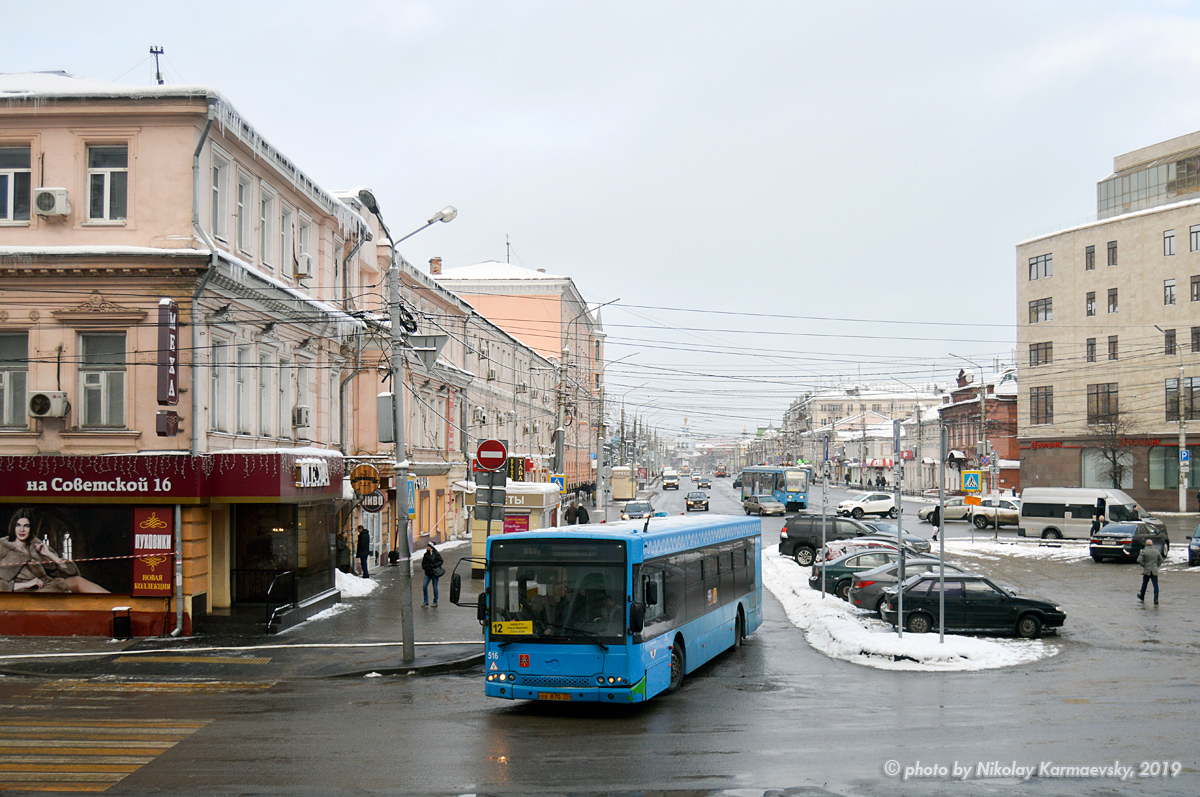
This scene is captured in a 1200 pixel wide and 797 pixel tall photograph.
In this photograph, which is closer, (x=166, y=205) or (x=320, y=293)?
(x=166, y=205)

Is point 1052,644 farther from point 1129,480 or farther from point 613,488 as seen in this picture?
point 613,488

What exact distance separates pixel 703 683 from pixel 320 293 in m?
17.9

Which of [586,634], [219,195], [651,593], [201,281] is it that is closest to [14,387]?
[201,281]

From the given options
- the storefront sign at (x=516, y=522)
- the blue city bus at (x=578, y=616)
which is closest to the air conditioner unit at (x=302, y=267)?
the storefront sign at (x=516, y=522)

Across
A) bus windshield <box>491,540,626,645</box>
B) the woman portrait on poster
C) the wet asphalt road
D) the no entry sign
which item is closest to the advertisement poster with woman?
the woman portrait on poster

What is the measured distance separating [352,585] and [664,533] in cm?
1629

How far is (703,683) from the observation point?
51.9ft

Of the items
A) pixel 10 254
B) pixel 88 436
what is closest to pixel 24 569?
pixel 88 436

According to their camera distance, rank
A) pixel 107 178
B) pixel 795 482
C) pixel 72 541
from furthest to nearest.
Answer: pixel 795 482 < pixel 107 178 < pixel 72 541

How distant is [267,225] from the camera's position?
24609mm

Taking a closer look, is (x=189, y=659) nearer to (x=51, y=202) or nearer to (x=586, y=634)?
(x=586, y=634)

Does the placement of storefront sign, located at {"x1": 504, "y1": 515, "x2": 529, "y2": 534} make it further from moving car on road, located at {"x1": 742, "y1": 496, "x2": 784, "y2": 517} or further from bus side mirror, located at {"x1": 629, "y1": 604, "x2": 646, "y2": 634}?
moving car on road, located at {"x1": 742, "y1": 496, "x2": 784, "y2": 517}

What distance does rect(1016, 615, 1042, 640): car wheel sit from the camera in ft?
67.4

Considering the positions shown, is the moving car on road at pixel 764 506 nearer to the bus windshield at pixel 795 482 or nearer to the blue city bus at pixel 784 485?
the blue city bus at pixel 784 485
